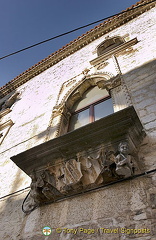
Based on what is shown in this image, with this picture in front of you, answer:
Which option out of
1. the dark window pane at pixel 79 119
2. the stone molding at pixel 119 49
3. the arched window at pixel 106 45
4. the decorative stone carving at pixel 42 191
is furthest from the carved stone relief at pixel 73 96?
the arched window at pixel 106 45

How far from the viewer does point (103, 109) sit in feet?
14.5

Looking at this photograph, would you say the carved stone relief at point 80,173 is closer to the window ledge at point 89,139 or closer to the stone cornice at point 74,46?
the window ledge at point 89,139

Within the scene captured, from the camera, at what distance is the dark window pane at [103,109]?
4.23 m

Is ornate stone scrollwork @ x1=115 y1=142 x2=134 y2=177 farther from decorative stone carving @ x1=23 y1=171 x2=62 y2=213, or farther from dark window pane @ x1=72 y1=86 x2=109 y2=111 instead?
dark window pane @ x1=72 y1=86 x2=109 y2=111

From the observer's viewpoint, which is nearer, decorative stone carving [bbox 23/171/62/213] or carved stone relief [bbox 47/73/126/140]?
decorative stone carving [bbox 23/171/62/213]

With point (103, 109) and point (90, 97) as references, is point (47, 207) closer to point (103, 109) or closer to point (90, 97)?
point (103, 109)

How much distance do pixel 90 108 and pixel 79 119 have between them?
0.39 m

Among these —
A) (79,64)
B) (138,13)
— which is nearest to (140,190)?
(79,64)

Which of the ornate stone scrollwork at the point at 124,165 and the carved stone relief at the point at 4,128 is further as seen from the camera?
the carved stone relief at the point at 4,128

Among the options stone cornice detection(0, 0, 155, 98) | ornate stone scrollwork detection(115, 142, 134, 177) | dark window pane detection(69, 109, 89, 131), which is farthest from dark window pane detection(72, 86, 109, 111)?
stone cornice detection(0, 0, 155, 98)

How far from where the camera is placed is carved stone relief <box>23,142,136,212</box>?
7.63 ft

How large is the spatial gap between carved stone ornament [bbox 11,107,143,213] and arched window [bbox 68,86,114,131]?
150cm

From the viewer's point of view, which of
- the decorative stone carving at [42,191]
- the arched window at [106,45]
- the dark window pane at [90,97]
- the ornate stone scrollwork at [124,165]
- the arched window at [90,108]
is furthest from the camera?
the arched window at [106,45]

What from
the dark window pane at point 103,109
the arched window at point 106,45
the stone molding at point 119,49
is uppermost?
the arched window at point 106,45
